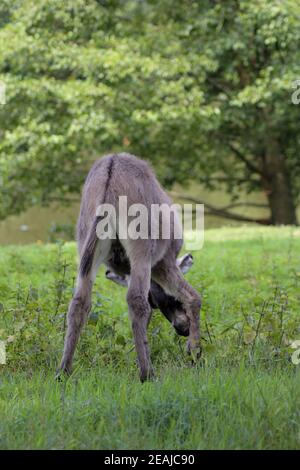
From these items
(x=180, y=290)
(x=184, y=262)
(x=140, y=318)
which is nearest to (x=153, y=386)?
(x=140, y=318)

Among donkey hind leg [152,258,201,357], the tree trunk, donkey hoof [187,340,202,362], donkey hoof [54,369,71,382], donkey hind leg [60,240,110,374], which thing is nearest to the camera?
donkey hoof [54,369,71,382]

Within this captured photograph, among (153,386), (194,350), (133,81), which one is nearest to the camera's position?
(153,386)

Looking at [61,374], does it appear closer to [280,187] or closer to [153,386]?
[153,386]

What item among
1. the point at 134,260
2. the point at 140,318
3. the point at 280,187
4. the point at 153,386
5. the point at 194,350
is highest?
the point at 280,187

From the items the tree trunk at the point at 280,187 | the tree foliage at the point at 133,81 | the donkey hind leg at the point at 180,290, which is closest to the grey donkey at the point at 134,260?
the donkey hind leg at the point at 180,290

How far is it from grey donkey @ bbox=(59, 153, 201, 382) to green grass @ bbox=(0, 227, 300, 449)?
0.63ft

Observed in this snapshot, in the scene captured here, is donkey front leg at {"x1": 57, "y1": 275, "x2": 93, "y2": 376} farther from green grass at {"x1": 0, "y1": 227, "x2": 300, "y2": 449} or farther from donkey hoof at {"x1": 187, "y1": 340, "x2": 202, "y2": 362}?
donkey hoof at {"x1": 187, "y1": 340, "x2": 202, "y2": 362}

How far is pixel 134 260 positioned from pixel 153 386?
90 centimetres

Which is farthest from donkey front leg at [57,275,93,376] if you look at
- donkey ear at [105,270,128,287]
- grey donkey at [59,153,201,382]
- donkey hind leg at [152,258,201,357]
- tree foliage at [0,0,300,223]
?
tree foliage at [0,0,300,223]

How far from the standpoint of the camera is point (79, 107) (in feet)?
53.1

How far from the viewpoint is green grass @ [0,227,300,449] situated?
3910 millimetres

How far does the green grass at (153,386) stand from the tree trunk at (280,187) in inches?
472

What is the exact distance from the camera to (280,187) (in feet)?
63.6

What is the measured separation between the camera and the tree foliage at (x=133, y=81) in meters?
15.9
